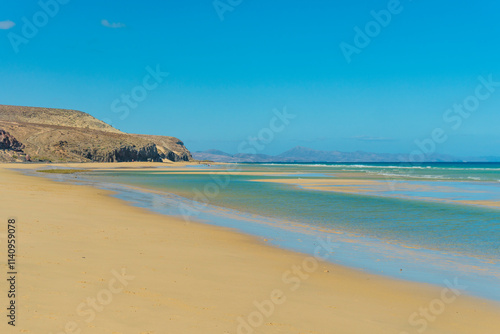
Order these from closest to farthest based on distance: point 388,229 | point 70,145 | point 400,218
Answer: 1. point 388,229
2. point 400,218
3. point 70,145

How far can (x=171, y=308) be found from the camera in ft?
20.4

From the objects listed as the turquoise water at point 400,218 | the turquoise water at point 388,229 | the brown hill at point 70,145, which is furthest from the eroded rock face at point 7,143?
the turquoise water at point 400,218

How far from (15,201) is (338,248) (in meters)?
14.5

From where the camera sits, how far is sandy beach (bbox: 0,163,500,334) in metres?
5.75

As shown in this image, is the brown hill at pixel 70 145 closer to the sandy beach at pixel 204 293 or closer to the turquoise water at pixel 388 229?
the turquoise water at pixel 388 229

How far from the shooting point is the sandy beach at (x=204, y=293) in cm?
575

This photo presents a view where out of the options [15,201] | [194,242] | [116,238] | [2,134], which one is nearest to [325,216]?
[194,242]

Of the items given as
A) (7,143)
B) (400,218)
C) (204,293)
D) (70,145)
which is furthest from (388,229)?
(70,145)

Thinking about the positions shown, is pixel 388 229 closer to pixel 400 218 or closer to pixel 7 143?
pixel 400 218

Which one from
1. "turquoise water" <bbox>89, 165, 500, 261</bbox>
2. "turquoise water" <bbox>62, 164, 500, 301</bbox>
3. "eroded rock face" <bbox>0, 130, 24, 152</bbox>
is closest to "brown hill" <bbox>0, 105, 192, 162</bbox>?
"eroded rock face" <bbox>0, 130, 24, 152</bbox>

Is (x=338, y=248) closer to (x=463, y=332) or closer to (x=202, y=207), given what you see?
(x=463, y=332)

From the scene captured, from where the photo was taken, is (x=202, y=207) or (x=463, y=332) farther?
(x=202, y=207)

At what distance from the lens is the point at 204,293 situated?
7.14 meters

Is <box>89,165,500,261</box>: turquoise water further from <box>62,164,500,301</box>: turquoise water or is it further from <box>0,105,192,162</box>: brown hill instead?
<box>0,105,192,162</box>: brown hill
